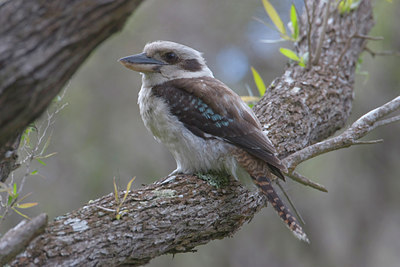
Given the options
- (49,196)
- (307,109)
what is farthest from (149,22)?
(307,109)

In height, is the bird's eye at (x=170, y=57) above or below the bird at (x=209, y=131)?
above

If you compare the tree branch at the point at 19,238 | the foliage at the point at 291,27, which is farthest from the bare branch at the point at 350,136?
the tree branch at the point at 19,238

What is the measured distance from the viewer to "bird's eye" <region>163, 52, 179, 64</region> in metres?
3.53

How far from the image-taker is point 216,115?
3.11m

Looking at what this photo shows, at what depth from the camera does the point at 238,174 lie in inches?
119

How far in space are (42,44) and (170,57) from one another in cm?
210

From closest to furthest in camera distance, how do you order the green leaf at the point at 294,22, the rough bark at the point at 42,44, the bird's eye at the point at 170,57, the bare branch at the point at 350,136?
the rough bark at the point at 42,44 < the bare branch at the point at 350,136 < the bird's eye at the point at 170,57 < the green leaf at the point at 294,22

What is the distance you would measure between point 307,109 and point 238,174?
940mm

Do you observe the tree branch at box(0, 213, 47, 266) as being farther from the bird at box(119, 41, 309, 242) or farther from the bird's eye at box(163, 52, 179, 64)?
the bird's eye at box(163, 52, 179, 64)

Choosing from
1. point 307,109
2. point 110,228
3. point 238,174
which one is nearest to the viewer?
point 110,228

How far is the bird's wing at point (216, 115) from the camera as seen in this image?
9.91 ft

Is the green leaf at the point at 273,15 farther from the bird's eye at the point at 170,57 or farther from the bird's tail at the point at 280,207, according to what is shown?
the bird's tail at the point at 280,207

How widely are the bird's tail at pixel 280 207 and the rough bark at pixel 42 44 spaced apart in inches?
63.8

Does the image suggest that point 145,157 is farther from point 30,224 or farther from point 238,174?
point 30,224
